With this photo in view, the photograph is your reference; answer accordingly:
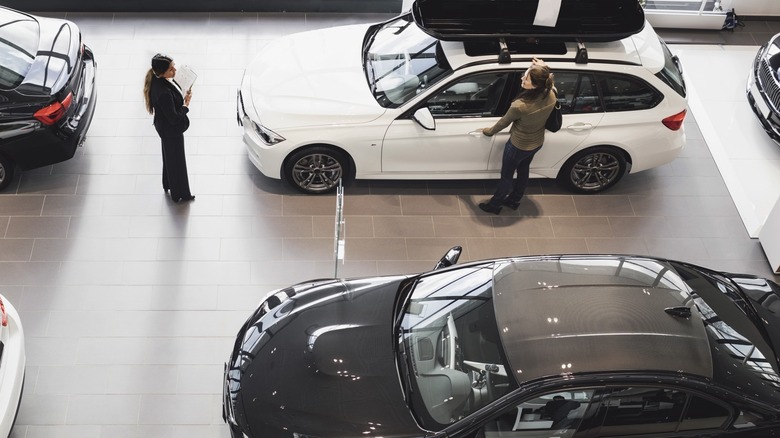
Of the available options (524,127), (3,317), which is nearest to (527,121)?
(524,127)

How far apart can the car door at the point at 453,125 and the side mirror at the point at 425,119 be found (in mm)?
76

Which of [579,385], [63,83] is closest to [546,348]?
[579,385]

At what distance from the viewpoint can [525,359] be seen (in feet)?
17.3

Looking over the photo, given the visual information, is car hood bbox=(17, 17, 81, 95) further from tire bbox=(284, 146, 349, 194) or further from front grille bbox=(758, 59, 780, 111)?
front grille bbox=(758, 59, 780, 111)

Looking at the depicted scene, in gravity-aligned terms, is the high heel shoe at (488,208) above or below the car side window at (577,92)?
below

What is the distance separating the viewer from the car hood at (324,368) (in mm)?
5395

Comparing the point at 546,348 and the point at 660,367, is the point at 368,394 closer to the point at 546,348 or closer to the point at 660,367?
the point at 546,348

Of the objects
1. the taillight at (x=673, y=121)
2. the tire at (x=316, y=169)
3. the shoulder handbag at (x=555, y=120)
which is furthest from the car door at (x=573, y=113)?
the tire at (x=316, y=169)

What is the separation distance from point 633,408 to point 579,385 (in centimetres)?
42

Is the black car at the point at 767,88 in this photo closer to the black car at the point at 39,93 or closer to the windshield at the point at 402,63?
the windshield at the point at 402,63

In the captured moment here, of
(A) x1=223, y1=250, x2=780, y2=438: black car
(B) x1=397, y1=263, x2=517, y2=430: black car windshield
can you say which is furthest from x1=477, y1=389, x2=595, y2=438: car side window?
(B) x1=397, y1=263, x2=517, y2=430: black car windshield

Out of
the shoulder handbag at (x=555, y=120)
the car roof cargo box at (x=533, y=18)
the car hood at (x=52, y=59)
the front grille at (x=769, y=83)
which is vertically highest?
the car roof cargo box at (x=533, y=18)

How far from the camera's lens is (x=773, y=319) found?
595 centimetres

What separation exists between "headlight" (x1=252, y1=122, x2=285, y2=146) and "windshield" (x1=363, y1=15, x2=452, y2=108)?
3.32 ft
